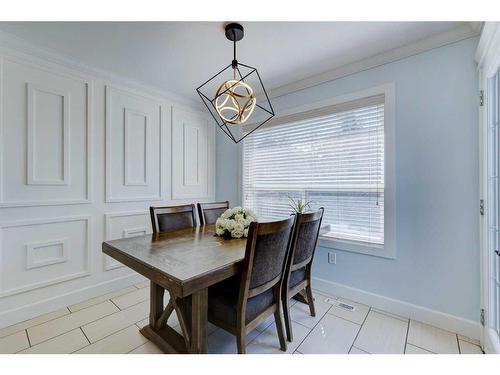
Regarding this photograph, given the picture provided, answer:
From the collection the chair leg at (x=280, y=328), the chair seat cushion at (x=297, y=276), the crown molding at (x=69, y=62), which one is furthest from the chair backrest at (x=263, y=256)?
the crown molding at (x=69, y=62)

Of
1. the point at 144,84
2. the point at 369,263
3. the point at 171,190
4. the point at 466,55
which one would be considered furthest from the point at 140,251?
the point at 466,55

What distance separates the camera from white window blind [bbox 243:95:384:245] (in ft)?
7.51

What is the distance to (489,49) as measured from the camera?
1466 millimetres

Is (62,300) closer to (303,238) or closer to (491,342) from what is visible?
(303,238)

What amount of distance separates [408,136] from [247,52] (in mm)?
1684

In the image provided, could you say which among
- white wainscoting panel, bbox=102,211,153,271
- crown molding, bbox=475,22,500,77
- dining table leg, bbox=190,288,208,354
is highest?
crown molding, bbox=475,22,500,77

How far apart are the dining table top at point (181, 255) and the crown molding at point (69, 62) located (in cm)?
194

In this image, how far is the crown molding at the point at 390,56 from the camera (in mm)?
1810

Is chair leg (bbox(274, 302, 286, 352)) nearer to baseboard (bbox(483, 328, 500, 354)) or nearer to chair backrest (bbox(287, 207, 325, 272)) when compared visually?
chair backrest (bbox(287, 207, 325, 272))

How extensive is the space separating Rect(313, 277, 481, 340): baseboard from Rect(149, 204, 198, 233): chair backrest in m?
1.62

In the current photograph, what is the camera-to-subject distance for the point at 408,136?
206cm

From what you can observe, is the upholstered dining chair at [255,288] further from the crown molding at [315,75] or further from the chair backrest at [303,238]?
the crown molding at [315,75]

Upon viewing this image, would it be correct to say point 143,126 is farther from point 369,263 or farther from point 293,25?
point 369,263

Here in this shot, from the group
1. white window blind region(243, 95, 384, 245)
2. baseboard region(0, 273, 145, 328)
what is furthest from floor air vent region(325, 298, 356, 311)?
baseboard region(0, 273, 145, 328)
